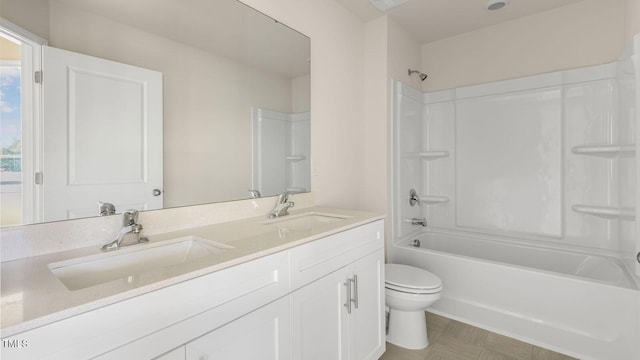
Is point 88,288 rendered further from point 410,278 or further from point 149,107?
point 410,278

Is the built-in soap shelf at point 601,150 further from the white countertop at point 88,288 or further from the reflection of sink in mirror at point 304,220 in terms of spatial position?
the white countertop at point 88,288

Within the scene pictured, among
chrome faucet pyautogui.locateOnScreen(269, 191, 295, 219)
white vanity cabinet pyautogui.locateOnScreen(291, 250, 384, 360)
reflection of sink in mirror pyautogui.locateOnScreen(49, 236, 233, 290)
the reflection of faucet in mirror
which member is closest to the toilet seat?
white vanity cabinet pyautogui.locateOnScreen(291, 250, 384, 360)

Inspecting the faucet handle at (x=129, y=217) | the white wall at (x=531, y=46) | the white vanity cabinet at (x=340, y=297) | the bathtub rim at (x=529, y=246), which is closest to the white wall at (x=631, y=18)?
the white wall at (x=531, y=46)

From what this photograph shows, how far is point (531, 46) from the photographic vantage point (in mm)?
2502

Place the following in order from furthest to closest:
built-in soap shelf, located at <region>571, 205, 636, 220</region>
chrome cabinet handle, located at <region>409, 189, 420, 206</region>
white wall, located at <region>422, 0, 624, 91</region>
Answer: chrome cabinet handle, located at <region>409, 189, 420, 206</region> → white wall, located at <region>422, 0, 624, 91</region> → built-in soap shelf, located at <region>571, 205, 636, 220</region>

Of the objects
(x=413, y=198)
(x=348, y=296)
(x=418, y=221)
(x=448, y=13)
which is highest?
(x=448, y=13)

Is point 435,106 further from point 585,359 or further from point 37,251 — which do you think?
point 37,251

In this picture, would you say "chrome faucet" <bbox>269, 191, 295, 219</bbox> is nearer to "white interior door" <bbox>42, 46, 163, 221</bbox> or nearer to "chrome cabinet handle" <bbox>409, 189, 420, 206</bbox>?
"white interior door" <bbox>42, 46, 163, 221</bbox>

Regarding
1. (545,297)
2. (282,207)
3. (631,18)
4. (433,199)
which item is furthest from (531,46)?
(282,207)

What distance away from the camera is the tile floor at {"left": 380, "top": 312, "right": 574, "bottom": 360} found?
1.79 meters

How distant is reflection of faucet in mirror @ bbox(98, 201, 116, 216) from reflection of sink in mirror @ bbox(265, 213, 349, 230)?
685 millimetres

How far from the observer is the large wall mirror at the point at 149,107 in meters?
0.98

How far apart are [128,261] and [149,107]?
25.6 inches

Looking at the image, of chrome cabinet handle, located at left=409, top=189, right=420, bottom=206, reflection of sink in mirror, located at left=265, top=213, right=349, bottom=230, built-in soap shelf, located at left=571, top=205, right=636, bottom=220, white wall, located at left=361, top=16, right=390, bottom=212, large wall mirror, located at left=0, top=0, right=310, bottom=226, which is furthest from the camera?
chrome cabinet handle, located at left=409, top=189, right=420, bottom=206
